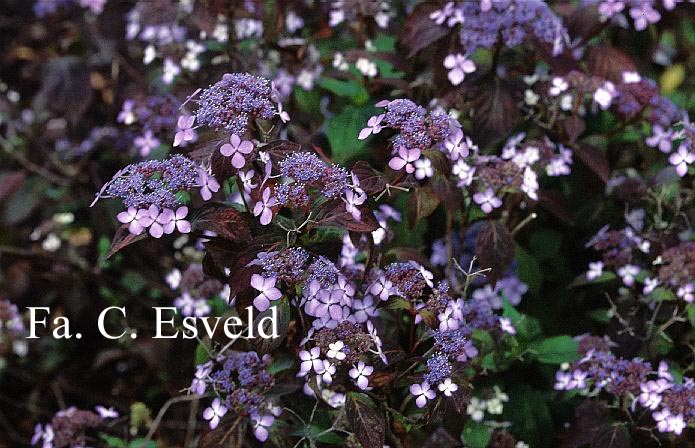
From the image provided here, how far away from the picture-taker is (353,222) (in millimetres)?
1488

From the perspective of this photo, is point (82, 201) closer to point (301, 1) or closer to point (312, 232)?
point (301, 1)

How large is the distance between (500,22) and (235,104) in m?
0.80

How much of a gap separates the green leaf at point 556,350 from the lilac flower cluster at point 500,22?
712 millimetres

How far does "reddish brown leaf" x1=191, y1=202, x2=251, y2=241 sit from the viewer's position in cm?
152

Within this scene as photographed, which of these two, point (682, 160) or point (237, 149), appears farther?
point (682, 160)

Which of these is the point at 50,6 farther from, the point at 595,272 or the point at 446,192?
the point at 595,272

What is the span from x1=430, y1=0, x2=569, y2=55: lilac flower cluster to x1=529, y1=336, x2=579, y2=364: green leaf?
0.71 m

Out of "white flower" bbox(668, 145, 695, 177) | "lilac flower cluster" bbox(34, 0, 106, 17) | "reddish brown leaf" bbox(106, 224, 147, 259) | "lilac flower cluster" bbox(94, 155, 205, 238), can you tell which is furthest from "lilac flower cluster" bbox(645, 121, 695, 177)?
"lilac flower cluster" bbox(34, 0, 106, 17)

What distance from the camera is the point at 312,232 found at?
64.8 inches

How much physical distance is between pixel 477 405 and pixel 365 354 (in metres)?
0.51

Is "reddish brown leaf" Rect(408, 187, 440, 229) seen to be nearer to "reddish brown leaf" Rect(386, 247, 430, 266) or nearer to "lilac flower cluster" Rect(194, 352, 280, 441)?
"reddish brown leaf" Rect(386, 247, 430, 266)

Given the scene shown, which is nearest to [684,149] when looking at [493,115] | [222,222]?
[493,115]

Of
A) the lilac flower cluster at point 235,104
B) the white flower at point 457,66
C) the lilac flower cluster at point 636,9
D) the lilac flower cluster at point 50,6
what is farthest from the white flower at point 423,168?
the lilac flower cluster at point 50,6

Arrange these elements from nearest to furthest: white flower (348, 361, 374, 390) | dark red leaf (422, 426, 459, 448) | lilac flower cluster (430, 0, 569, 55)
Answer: white flower (348, 361, 374, 390) → dark red leaf (422, 426, 459, 448) → lilac flower cluster (430, 0, 569, 55)
